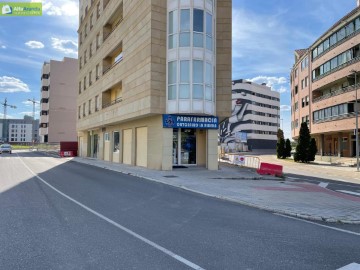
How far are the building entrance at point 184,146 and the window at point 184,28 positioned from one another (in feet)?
20.0

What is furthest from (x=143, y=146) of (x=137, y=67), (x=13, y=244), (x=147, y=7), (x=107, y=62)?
(x=13, y=244)

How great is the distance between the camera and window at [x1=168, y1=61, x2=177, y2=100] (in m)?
20.2

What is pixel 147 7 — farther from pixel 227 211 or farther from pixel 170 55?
pixel 227 211

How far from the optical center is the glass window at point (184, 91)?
65.4 feet

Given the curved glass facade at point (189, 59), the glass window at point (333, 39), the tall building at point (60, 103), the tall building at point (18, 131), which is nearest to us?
the curved glass facade at point (189, 59)

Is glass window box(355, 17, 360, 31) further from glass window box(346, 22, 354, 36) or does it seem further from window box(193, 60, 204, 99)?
window box(193, 60, 204, 99)

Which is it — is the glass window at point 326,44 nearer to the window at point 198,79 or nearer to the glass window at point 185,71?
the window at point 198,79

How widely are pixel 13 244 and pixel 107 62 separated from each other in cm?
2821

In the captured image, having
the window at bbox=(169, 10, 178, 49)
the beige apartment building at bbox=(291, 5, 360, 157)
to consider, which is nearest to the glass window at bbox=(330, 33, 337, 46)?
the beige apartment building at bbox=(291, 5, 360, 157)

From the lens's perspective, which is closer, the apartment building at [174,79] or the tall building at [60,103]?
the apartment building at [174,79]

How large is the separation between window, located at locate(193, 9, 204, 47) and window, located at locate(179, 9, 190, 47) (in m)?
0.44

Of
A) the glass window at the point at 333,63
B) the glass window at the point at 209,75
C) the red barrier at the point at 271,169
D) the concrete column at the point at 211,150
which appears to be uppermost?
the glass window at the point at 333,63

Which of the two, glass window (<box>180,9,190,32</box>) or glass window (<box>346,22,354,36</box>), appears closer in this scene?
glass window (<box>180,9,190,32</box>)

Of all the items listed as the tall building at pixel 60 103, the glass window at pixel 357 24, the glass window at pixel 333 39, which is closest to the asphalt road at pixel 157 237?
the glass window at pixel 357 24
